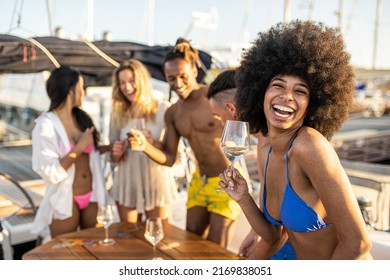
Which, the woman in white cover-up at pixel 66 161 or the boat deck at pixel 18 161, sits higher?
the woman in white cover-up at pixel 66 161

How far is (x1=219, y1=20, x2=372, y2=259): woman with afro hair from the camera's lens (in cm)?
117

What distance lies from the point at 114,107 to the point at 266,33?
5.52 ft

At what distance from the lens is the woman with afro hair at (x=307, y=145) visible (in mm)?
1170

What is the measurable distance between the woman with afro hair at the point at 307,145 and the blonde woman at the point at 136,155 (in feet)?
4.70

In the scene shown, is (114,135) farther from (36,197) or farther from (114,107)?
(36,197)

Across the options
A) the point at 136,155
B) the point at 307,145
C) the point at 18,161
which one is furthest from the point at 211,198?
the point at 18,161

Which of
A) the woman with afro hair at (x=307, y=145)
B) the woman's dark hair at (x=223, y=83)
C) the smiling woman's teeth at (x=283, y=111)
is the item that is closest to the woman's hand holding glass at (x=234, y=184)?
the woman with afro hair at (x=307, y=145)

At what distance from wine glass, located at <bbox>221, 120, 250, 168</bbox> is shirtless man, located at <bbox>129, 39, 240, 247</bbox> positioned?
1134 mm

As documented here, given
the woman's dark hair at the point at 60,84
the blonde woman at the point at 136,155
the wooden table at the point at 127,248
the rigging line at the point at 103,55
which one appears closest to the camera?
the wooden table at the point at 127,248

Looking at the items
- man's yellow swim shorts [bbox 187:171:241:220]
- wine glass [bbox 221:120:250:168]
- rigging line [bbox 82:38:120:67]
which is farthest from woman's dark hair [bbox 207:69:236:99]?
rigging line [bbox 82:38:120:67]

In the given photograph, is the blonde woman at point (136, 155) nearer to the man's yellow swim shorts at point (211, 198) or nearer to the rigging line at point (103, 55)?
the man's yellow swim shorts at point (211, 198)

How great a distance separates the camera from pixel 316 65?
1.33 meters

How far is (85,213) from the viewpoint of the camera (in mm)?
2807

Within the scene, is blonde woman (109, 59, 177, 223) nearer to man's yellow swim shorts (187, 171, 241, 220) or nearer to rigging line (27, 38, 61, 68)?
man's yellow swim shorts (187, 171, 241, 220)
